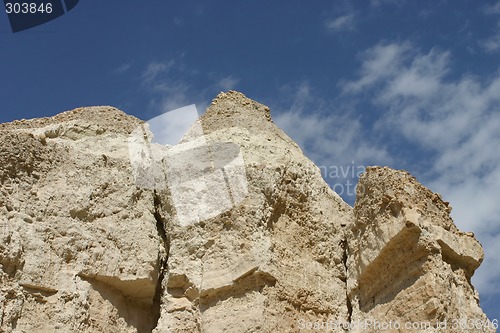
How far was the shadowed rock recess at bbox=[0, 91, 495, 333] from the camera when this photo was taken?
1077 centimetres

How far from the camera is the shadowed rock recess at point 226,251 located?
10.8 m

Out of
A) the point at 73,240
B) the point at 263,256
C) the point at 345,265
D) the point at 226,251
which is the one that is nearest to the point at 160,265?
the point at 226,251

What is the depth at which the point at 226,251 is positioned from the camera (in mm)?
11633

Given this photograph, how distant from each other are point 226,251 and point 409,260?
2.51 meters

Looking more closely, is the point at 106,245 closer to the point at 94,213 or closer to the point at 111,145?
the point at 94,213

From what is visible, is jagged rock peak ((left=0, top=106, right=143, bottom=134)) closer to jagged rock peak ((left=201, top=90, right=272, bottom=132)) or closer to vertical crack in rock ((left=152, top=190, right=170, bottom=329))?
jagged rock peak ((left=201, top=90, right=272, bottom=132))

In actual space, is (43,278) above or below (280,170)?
below

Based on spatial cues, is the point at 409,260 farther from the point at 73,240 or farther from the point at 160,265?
the point at 73,240

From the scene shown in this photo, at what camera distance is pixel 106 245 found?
11.8 meters

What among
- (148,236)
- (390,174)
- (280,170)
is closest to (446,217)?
(390,174)

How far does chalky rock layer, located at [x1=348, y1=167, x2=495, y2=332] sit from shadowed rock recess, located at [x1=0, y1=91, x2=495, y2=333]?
19 mm

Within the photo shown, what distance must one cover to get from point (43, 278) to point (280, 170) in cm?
378

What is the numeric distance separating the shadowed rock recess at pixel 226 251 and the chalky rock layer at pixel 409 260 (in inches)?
0.7

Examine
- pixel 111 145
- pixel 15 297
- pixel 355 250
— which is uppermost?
pixel 111 145
